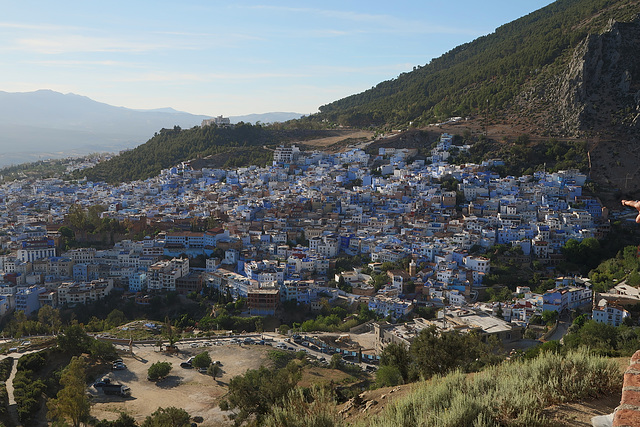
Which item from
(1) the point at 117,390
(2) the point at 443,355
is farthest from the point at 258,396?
(1) the point at 117,390

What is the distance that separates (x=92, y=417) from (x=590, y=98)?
29.9 metres

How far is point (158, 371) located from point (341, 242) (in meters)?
11.0

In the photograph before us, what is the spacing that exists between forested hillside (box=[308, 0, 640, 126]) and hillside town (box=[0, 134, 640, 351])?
5585 mm

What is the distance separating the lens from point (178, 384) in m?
12.9

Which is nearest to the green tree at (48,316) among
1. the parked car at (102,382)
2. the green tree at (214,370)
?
the parked car at (102,382)

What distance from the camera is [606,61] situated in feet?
104

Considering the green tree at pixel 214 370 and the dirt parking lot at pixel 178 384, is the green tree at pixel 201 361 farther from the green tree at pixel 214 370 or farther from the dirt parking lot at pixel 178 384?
the green tree at pixel 214 370

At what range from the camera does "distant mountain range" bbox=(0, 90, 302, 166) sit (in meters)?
108

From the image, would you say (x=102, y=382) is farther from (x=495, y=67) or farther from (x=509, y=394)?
(x=495, y=67)

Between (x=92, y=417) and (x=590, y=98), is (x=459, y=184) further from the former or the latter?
(x=92, y=417)

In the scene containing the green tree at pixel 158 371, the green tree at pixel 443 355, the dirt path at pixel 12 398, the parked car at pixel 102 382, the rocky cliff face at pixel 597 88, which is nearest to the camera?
the green tree at pixel 443 355

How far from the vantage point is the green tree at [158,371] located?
13.1 meters

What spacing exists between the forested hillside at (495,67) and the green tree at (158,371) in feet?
90.8

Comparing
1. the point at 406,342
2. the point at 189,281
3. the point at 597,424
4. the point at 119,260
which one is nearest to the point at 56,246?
the point at 119,260
